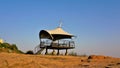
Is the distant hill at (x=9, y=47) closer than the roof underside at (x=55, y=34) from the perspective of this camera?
Yes

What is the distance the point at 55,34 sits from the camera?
41844 millimetres

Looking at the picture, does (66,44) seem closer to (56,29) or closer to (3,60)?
(56,29)

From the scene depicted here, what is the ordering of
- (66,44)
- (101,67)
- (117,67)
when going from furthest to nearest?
(66,44)
(101,67)
(117,67)

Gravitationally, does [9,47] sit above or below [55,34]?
below

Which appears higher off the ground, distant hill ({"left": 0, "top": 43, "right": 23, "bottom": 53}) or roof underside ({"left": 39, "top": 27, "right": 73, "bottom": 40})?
roof underside ({"left": 39, "top": 27, "right": 73, "bottom": 40})

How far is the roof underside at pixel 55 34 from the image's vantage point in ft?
137

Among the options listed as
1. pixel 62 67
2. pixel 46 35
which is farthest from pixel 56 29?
pixel 62 67

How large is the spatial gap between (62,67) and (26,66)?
9.20ft

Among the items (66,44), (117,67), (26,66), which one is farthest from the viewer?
(66,44)

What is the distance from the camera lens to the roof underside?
41.8 meters

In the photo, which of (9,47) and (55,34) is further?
(55,34)

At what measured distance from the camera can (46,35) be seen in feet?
141

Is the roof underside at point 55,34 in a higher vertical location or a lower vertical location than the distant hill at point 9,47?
higher

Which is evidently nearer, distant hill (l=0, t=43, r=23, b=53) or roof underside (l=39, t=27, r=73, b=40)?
distant hill (l=0, t=43, r=23, b=53)
